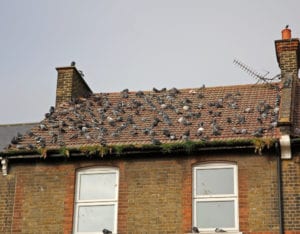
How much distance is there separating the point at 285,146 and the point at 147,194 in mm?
3649

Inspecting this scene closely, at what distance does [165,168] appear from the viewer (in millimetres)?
18031

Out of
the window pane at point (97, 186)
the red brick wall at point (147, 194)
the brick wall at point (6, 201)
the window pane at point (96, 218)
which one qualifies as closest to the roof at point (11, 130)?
the brick wall at point (6, 201)

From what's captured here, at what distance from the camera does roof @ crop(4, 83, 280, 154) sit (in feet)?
61.5

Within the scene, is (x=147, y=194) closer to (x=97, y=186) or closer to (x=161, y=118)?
(x=97, y=186)

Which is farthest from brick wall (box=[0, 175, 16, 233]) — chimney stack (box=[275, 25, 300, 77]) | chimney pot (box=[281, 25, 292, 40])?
chimney pot (box=[281, 25, 292, 40])

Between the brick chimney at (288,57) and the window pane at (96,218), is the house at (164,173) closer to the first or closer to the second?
the window pane at (96,218)

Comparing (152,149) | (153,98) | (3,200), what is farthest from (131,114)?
(3,200)

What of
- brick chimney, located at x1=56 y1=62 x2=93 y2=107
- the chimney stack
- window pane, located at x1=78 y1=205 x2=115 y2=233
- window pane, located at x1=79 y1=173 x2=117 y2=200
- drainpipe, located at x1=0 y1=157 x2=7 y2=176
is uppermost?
the chimney stack

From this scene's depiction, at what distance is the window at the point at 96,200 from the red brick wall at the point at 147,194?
0.19m

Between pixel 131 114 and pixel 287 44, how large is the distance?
551cm

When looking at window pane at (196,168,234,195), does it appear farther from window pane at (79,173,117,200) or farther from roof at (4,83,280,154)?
window pane at (79,173,117,200)

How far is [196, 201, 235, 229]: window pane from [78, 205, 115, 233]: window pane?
2.27 metres

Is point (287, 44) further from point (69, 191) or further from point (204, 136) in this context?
point (69, 191)

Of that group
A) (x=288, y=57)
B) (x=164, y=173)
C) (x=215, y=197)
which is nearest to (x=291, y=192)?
(x=215, y=197)
